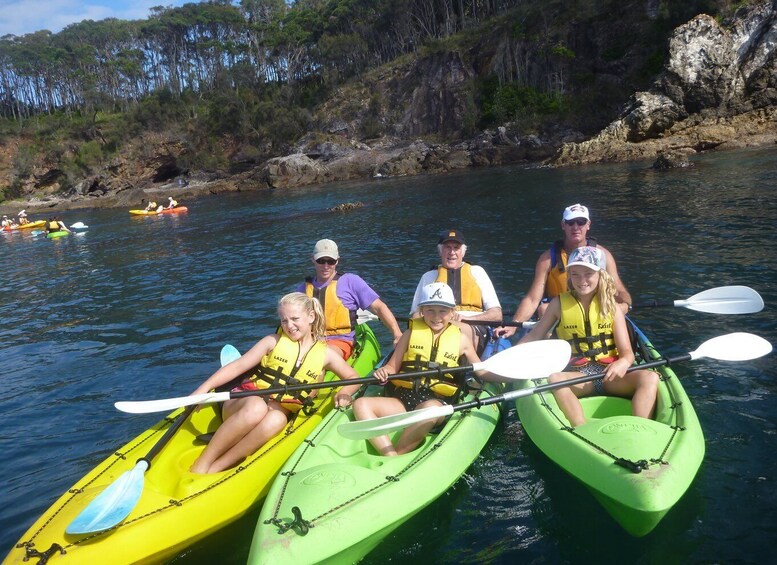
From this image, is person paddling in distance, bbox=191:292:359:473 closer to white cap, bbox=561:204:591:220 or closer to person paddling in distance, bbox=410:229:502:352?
person paddling in distance, bbox=410:229:502:352

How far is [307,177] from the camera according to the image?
130 feet

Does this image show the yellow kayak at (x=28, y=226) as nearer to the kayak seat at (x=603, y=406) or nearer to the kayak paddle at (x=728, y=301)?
the kayak paddle at (x=728, y=301)

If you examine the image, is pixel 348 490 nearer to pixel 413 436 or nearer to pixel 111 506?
Result: pixel 413 436

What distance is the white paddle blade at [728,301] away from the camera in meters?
5.93

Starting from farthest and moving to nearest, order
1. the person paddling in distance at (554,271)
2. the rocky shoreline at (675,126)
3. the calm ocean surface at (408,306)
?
1. the rocky shoreline at (675,126)
2. the person paddling in distance at (554,271)
3. the calm ocean surface at (408,306)

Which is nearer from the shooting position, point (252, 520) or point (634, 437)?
point (634, 437)

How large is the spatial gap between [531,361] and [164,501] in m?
2.62

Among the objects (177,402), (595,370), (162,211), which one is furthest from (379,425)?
(162,211)

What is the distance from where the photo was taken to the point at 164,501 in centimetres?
363

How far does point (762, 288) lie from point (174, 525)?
7392 mm

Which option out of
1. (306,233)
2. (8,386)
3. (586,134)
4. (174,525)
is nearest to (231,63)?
A: (586,134)

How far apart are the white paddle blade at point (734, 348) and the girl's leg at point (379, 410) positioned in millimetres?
2366

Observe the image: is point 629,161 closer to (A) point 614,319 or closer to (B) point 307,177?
(B) point 307,177

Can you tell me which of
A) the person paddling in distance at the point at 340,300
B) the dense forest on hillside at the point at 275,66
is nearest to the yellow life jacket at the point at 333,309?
the person paddling in distance at the point at 340,300
